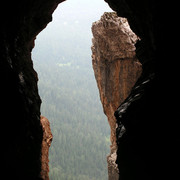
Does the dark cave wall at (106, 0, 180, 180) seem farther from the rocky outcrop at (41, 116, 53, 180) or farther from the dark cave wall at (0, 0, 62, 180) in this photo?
the rocky outcrop at (41, 116, 53, 180)

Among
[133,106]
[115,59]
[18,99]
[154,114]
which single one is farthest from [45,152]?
[115,59]

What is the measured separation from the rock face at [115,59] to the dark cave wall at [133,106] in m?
10.3

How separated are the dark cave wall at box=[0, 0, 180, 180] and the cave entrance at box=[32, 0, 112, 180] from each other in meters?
54.2

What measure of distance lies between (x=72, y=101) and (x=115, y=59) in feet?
277

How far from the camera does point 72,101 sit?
351 ft

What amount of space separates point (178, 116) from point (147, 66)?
15.1 ft

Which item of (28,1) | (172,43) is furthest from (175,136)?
(28,1)

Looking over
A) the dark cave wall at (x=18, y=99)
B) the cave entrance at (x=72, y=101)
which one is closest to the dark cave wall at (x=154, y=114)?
the dark cave wall at (x=18, y=99)

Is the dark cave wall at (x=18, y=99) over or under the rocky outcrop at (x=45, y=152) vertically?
over

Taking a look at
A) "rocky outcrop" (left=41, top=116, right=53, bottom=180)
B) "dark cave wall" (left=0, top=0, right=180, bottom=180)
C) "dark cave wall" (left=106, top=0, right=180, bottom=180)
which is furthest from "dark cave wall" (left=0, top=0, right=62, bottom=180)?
"dark cave wall" (left=106, top=0, right=180, bottom=180)

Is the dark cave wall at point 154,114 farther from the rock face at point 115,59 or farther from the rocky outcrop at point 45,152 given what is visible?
the rock face at point 115,59

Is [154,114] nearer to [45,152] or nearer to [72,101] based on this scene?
[45,152]

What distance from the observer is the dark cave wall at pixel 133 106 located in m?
8.38

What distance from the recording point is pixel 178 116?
26.5 feet
